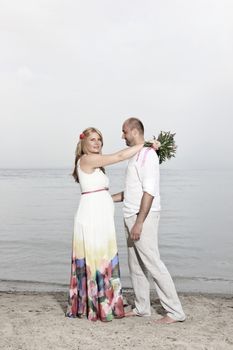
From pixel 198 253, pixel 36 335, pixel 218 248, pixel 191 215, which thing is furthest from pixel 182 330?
pixel 191 215

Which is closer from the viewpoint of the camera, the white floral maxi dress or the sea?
the white floral maxi dress

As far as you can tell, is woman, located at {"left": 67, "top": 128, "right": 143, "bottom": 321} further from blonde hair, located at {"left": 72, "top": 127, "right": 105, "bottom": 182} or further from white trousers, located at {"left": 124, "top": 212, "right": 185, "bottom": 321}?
white trousers, located at {"left": 124, "top": 212, "right": 185, "bottom": 321}

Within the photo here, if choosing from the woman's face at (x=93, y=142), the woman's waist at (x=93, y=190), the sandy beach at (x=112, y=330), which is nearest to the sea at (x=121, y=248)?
the sandy beach at (x=112, y=330)

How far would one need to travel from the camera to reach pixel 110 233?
204 inches

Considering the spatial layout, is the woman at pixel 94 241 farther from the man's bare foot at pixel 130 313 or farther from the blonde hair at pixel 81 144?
the man's bare foot at pixel 130 313

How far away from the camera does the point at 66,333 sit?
15.8ft

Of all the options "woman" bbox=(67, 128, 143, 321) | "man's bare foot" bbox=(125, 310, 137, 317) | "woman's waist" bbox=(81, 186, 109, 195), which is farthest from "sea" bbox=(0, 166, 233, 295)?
"woman's waist" bbox=(81, 186, 109, 195)

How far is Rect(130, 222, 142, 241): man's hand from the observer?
4910mm

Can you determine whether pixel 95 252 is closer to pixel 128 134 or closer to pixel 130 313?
pixel 130 313

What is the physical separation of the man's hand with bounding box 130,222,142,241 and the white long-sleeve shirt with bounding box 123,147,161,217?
0.15 m

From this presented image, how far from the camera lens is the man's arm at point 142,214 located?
4.84 m

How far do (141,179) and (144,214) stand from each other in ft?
1.18

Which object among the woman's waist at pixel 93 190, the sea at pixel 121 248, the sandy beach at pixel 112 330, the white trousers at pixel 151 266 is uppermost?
the woman's waist at pixel 93 190

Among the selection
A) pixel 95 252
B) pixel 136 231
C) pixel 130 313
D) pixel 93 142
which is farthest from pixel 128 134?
pixel 130 313
